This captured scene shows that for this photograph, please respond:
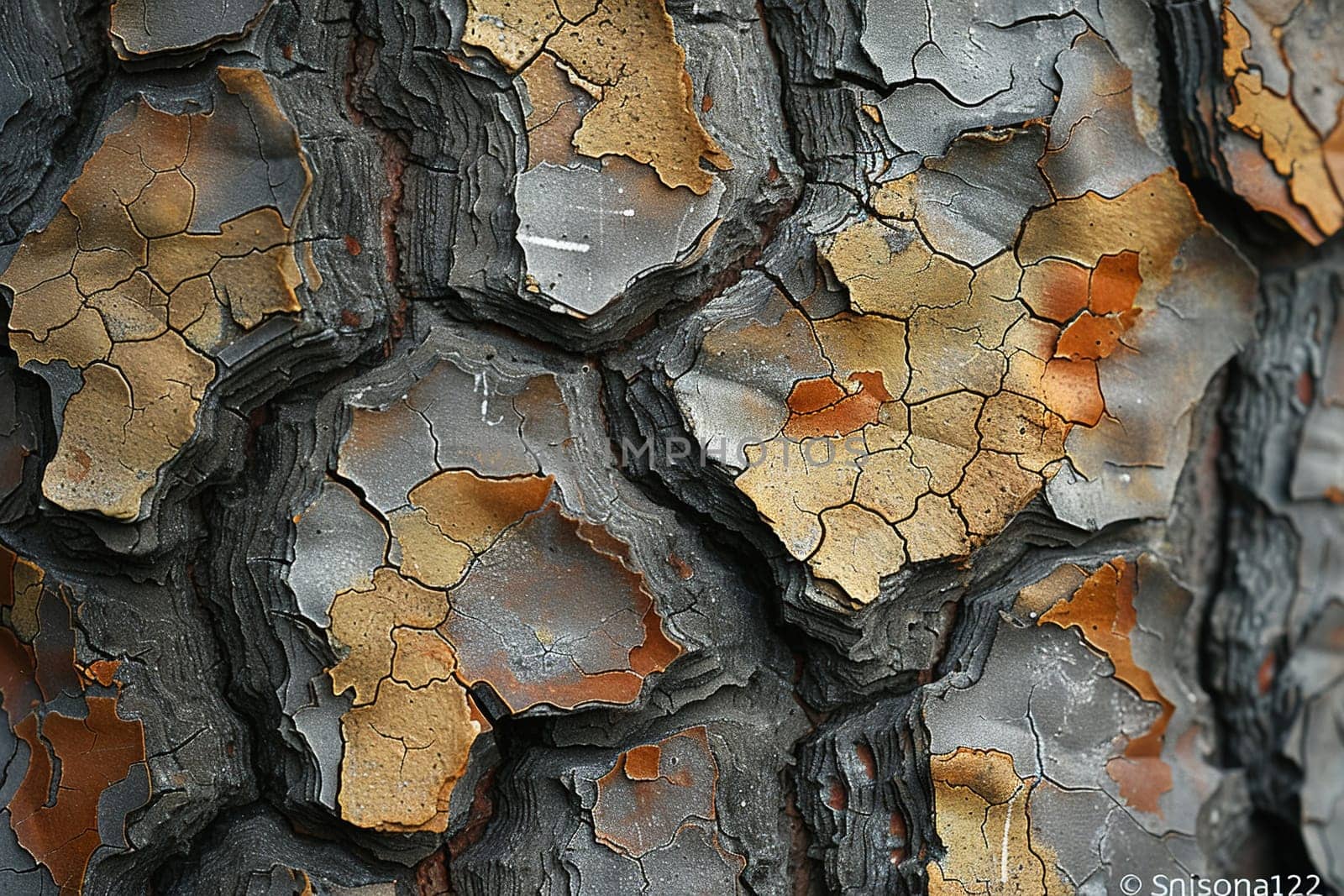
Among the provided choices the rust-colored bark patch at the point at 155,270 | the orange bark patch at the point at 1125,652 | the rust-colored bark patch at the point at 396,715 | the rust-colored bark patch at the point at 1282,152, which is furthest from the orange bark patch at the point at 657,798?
the rust-colored bark patch at the point at 1282,152

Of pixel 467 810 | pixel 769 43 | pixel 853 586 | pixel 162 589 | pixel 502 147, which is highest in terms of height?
pixel 769 43

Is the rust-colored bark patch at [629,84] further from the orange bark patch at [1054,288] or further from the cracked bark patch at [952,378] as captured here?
the orange bark patch at [1054,288]

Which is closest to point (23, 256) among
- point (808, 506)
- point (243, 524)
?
point (243, 524)

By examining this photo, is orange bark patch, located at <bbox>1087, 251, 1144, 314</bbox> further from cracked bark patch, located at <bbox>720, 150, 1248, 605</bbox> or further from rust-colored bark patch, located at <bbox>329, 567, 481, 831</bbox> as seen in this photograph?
rust-colored bark patch, located at <bbox>329, 567, 481, 831</bbox>

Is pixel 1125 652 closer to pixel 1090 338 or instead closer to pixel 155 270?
pixel 1090 338

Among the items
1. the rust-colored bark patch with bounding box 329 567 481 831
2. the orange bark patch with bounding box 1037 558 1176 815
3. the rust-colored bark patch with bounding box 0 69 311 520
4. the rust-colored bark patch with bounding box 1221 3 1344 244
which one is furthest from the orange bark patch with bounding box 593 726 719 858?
the rust-colored bark patch with bounding box 1221 3 1344 244

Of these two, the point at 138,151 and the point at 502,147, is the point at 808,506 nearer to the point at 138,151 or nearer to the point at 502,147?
the point at 502,147
